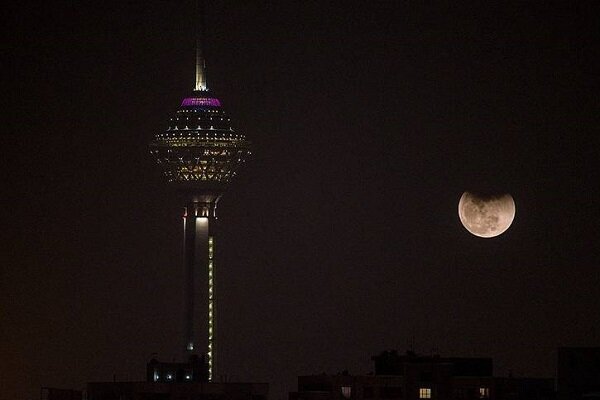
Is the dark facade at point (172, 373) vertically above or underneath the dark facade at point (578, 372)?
above

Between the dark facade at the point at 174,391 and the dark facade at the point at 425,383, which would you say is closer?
the dark facade at the point at 425,383

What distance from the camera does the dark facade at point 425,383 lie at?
15650 centimetres

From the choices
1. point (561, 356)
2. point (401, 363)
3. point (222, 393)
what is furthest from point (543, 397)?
point (222, 393)

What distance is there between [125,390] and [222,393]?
23.4 feet

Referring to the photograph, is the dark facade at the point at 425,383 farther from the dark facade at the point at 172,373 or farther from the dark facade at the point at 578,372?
the dark facade at the point at 172,373

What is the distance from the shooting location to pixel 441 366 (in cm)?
15762

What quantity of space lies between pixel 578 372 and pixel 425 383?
34.3 ft

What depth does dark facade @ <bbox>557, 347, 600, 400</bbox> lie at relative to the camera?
149750 mm

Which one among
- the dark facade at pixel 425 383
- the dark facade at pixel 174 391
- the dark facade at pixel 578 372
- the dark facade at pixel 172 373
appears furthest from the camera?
the dark facade at pixel 172 373

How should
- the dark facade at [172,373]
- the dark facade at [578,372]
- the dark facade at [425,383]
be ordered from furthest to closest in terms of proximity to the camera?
the dark facade at [172,373] → the dark facade at [425,383] → the dark facade at [578,372]

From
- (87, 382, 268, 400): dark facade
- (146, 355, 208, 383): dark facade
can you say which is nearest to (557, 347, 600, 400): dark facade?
(87, 382, 268, 400): dark facade

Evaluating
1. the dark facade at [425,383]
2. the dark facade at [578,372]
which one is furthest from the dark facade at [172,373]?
the dark facade at [578,372]

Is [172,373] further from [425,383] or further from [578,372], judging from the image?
[578,372]

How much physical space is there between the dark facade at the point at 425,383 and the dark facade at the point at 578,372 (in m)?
2.35
